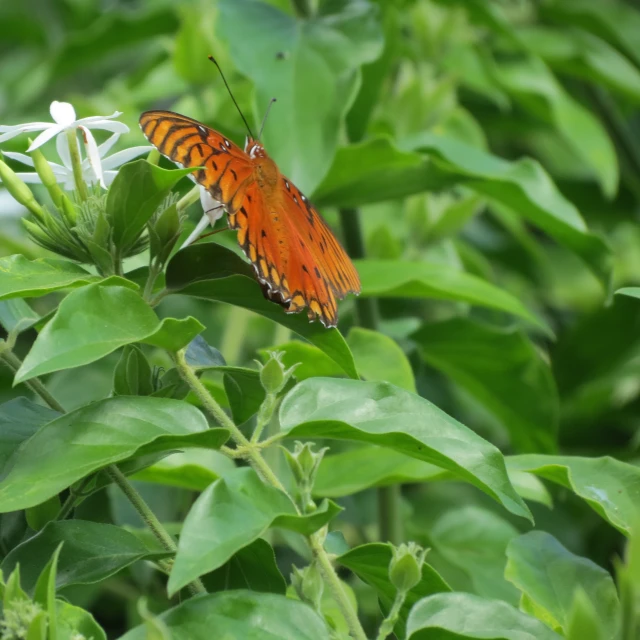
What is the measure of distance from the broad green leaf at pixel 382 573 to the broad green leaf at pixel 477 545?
0.37 meters

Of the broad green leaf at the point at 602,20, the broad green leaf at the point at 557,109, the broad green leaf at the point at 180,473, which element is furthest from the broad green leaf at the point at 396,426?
the broad green leaf at the point at 602,20

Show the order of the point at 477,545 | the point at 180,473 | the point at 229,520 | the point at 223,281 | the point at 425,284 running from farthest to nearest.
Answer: the point at 477,545, the point at 425,284, the point at 180,473, the point at 223,281, the point at 229,520

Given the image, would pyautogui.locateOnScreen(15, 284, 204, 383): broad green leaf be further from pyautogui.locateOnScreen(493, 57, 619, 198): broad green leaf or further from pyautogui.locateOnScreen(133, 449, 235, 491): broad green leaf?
pyautogui.locateOnScreen(493, 57, 619, 198): broad green leaf

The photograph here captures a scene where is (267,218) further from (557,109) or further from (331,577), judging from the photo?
(557,109)

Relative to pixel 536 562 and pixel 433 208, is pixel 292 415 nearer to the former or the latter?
pixel 536 562

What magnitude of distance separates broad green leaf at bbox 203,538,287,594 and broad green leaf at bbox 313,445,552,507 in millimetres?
214

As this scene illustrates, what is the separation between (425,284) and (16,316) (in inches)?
14.4

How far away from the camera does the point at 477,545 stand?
0.91 meters

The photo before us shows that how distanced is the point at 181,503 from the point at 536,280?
884 mm

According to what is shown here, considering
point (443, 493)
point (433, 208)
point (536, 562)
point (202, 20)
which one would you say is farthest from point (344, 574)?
point (202, 20)

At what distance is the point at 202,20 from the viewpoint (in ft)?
3.73

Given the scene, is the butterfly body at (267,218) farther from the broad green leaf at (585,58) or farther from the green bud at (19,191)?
the broad green leaf at (585,58)

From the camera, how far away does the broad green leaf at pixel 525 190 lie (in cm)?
83

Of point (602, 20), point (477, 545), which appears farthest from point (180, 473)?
point (602, 20)
